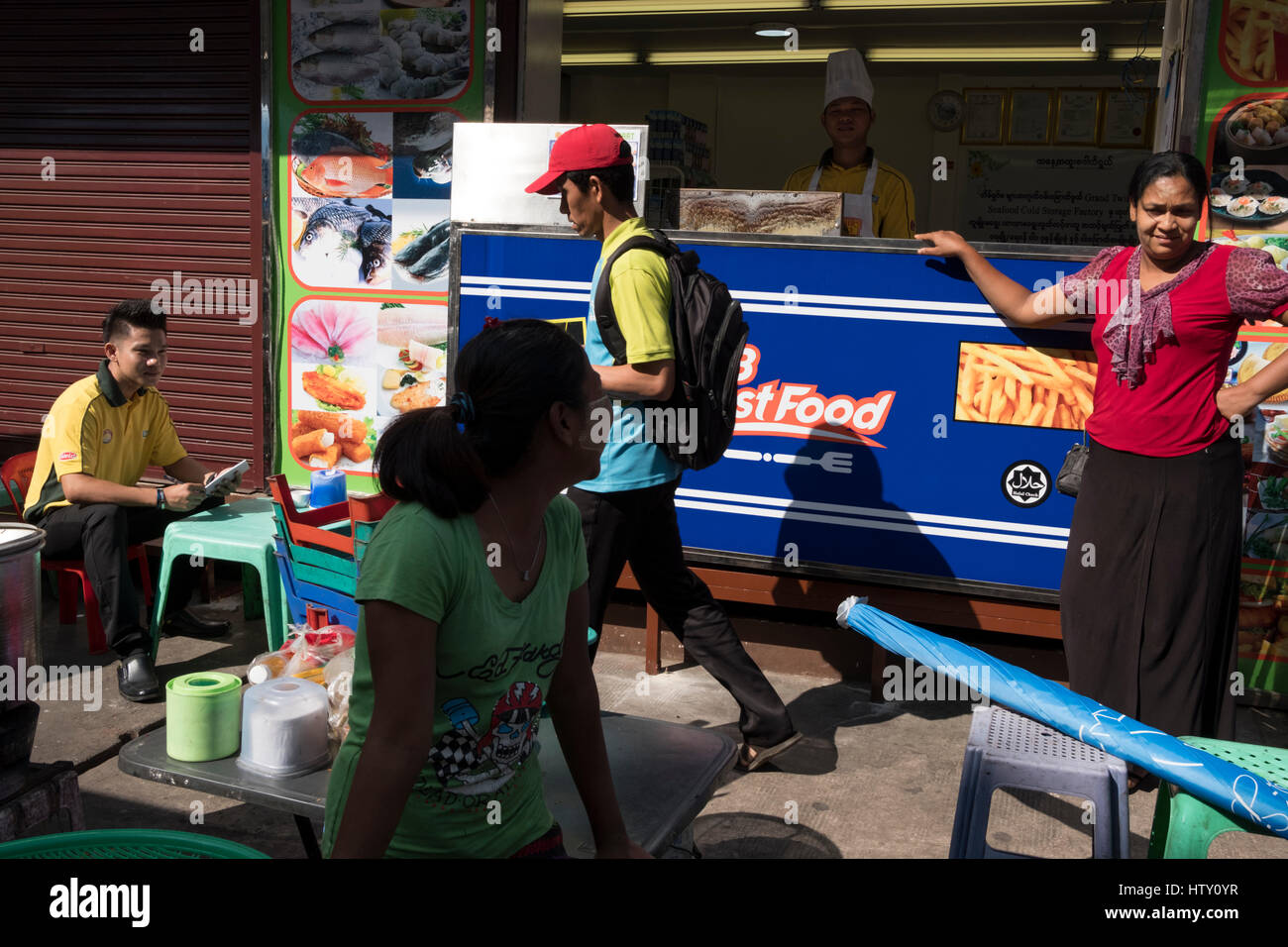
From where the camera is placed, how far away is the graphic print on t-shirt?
1879 millimetres

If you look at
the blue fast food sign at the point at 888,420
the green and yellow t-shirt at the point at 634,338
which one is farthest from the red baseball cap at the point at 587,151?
the blue fast food sign at the point at 888,420

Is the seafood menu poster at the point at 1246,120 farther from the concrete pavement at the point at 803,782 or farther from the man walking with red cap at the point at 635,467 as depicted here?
the man walking with red cap at the point at 635,467

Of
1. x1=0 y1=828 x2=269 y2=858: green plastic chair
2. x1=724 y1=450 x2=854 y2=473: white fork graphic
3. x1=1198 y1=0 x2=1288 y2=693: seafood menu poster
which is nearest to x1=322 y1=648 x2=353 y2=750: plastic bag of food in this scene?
x1=0 y1=828 x2=269 y2=858: green plastic chair

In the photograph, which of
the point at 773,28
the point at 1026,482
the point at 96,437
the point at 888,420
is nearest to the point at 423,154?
the point at 96,437

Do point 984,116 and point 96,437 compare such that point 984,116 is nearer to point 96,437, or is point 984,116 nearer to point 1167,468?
point 1167,468

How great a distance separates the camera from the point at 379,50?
629 centimetres

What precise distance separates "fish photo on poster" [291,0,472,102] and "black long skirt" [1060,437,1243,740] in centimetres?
407

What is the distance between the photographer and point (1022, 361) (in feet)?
14.7

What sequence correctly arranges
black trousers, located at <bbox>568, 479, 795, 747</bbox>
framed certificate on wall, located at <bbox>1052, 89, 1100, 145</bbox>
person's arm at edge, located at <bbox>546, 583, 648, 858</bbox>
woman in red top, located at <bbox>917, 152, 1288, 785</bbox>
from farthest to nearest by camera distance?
framed certificate on wall, located at <bbox>1052, 89, 1100, 145</bbox> → black trousers, located at <bbox>568, 479, 795, 747</bbox> → woman in red top, located at <bbox>917, 152, 1288, 785</bbox> → person's arm at edge, located at <bbox>546, 583, 648, 858</bbox>

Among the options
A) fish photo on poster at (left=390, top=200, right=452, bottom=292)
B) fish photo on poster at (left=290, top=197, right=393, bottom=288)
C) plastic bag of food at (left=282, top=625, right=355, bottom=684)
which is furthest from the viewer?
fish photo on poster at (left=290, top=197, right=393, bottom=288)

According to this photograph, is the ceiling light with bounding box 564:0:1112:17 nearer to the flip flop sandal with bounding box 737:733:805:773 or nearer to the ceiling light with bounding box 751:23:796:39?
the ceiling light with bounding box 751:23:796:39

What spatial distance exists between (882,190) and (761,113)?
22.7 feet

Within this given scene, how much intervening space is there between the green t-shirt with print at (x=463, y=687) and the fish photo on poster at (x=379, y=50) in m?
4.86
